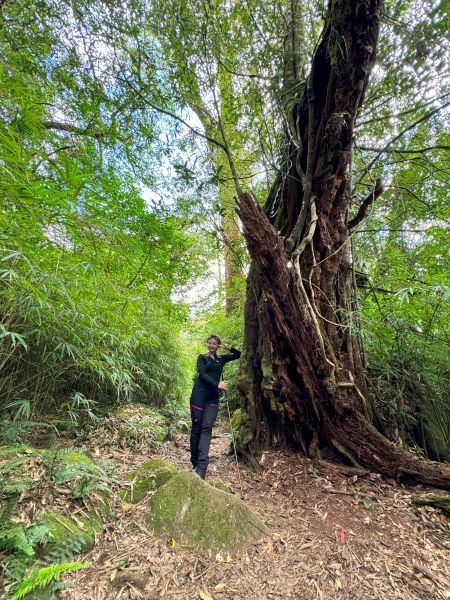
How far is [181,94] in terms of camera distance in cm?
295

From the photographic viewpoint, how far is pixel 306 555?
154 centimetres

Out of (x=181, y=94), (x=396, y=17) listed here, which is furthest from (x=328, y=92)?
(x=181, y=94)

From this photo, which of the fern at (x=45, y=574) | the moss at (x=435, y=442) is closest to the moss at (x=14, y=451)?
the fern at (x=45, y=574)

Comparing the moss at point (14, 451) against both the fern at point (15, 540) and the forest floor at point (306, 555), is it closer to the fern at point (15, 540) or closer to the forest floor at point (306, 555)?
the fern at point (15, 540)

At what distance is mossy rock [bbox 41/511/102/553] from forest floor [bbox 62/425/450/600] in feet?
0.21

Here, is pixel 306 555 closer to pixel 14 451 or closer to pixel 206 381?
pixel 206 381

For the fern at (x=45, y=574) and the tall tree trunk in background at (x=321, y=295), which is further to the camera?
the tall tree trunk in background at (x=321, y=295)

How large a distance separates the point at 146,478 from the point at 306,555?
1.13 metres

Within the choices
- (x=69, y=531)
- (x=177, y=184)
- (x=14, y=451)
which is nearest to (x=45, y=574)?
(x=69, y=531)

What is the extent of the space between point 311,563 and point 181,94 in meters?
4.02

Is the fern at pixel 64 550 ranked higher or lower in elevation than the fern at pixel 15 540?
lower

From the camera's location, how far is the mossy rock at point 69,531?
1.27 meters

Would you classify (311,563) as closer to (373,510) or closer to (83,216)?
(373,510)

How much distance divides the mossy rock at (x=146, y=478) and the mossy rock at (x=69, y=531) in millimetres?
339
